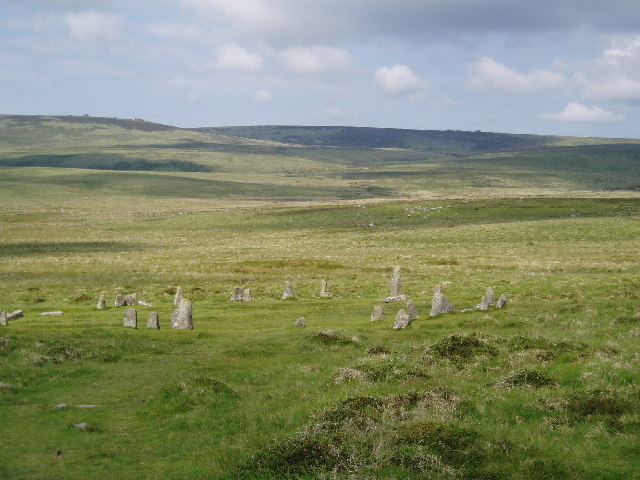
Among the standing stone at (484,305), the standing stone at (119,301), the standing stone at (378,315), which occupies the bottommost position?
the standing stone at (119,301)

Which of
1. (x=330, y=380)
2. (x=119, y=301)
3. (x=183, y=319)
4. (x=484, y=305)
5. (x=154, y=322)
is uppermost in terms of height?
(x=330, y=380)

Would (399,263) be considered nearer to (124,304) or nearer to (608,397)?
(124,304)

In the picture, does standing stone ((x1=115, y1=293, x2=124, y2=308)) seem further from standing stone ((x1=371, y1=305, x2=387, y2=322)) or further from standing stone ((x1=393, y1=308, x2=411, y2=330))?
standing stone ((x1=393, y1=308, x2=411, y2=330))

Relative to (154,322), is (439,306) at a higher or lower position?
higher

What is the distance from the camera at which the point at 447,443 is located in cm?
1417

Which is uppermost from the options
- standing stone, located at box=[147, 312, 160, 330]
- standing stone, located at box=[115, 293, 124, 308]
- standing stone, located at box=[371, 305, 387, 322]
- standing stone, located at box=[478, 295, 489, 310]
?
standing stone, located at box=[478, 295, 489, 310]

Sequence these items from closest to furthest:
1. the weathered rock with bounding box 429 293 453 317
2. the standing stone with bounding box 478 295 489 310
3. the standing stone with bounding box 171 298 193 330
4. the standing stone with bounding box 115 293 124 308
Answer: the standing stone with bounding box 171 298 193 330, the weathered rock with bounding box 429 293 453 317, the standing stone with bounding box 478 295 489 310, the standing stone with bounding box 115 293 124 308

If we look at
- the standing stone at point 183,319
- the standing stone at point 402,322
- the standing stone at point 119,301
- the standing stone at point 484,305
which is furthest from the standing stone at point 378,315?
the standing stone at point 119,301

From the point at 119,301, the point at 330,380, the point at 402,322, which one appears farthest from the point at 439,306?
the point at 119,301

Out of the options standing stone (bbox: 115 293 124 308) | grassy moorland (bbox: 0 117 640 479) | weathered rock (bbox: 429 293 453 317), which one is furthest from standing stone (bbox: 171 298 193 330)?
weathered rock (bbox: 429 293 453 317)

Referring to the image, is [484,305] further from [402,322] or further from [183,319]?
[183,319]

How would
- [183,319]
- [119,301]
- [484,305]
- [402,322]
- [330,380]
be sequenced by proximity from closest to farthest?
[330,380] < [402,322] < [183,319] < [484,305] < [119,301]

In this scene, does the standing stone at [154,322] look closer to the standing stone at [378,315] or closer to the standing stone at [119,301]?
the standing stone at [119,301]

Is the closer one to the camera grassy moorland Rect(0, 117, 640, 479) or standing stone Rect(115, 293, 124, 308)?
grassy moorland Rect(0, 117, 640, 479)
